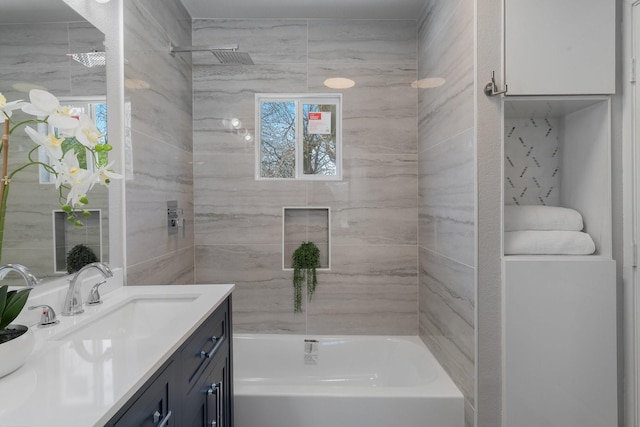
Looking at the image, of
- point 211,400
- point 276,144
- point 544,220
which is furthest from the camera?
point 276,144

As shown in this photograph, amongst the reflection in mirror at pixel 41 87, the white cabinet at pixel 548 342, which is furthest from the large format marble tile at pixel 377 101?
the reflection in mirror at pixel 41 87

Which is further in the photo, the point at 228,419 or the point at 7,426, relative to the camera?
the point at 228,419

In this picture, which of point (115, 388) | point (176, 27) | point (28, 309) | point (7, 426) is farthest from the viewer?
point (176, 27)

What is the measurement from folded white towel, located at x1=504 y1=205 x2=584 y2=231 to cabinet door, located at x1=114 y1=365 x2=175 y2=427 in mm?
1569

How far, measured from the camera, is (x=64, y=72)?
1327 mm

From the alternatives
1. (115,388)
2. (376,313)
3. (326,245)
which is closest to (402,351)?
(376,313)

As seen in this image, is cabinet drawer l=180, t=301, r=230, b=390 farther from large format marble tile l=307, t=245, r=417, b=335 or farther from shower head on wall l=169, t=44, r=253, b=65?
shower head on wall l=169, t=44, r=253, b=65

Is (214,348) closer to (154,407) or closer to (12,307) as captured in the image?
(154,407)

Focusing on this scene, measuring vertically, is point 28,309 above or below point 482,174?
below

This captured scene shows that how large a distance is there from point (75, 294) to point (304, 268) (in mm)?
1553

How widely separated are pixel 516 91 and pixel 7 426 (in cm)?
193

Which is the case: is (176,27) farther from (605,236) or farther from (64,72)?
(605,236)

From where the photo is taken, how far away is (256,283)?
105 inches

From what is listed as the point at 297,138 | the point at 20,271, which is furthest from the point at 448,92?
the point at 20,271
